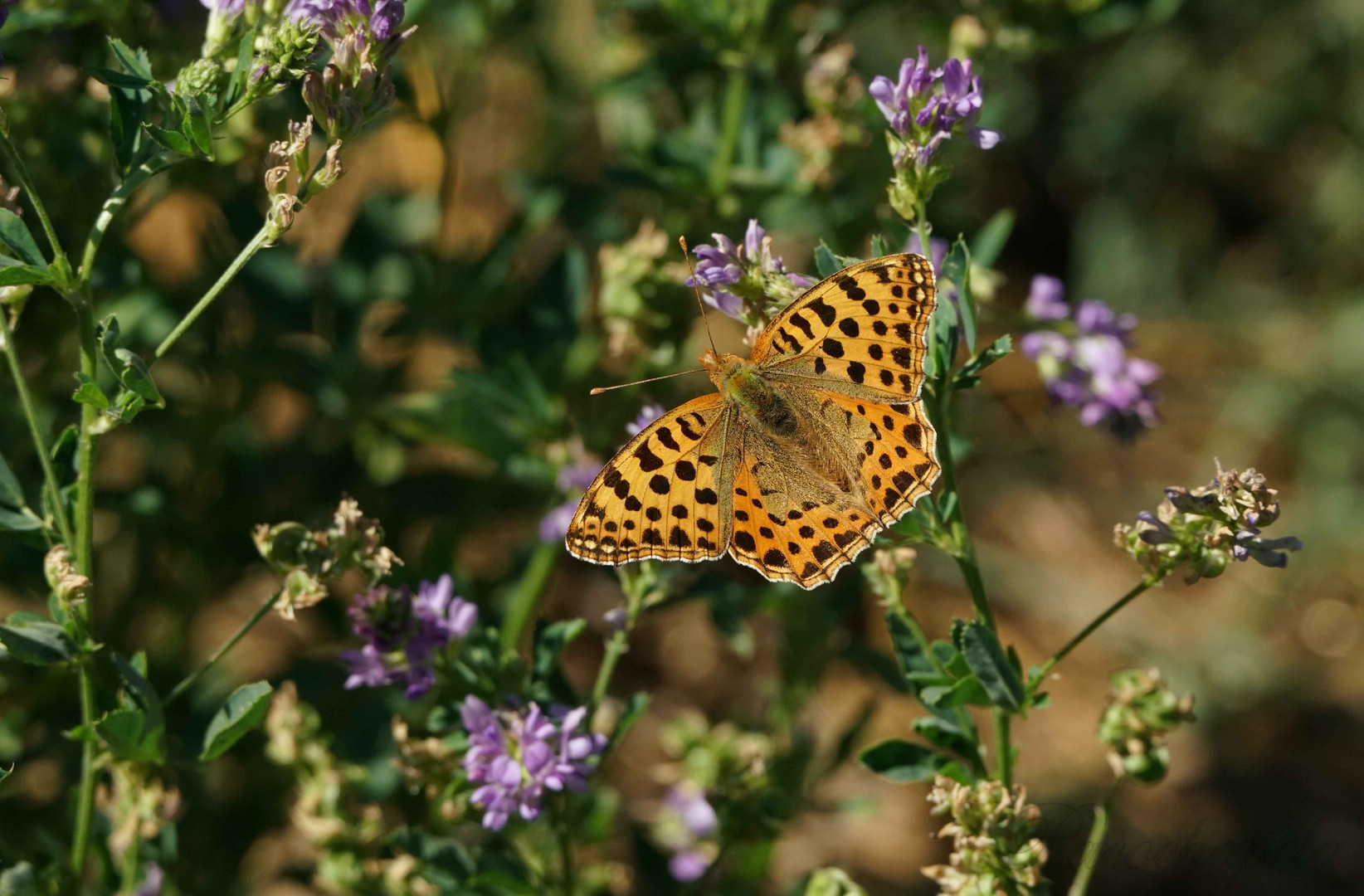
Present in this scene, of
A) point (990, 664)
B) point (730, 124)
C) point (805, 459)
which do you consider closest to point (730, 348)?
point (730, 124)

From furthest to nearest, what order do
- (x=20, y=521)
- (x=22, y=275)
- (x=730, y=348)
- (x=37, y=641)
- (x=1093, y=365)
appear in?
(x=730, y=348), (x=1093, y=365), (x=20, y=521), (x=37, y=641), (x=22, y=275)

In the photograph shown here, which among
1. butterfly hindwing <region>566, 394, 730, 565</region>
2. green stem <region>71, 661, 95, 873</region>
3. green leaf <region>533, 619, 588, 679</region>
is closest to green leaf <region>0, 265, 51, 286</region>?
green stem <region>71, 661, 95, 873</region>

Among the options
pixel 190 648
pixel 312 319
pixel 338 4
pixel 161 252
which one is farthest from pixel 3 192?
pixel 161 252

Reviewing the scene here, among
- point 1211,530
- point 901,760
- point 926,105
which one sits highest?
point 926,105

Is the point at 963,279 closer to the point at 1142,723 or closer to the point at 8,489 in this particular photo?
the point at 1142,723

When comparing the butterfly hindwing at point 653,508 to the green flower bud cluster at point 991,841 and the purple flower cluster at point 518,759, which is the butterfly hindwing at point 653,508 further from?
the green flower bud cluster at point 991,841

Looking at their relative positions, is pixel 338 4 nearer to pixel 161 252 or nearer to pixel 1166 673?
pixel 161 252

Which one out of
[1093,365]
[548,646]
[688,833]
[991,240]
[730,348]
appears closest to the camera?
[548,646]
